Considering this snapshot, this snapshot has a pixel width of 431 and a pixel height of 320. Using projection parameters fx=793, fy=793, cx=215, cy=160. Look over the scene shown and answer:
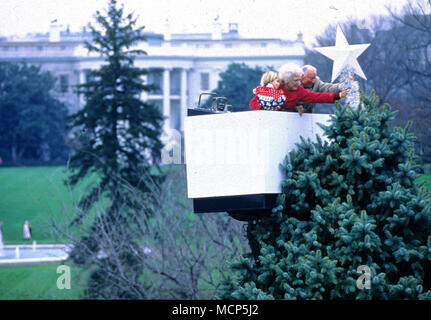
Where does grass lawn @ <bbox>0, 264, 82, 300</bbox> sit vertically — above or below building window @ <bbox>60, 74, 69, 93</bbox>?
below

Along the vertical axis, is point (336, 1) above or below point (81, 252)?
above

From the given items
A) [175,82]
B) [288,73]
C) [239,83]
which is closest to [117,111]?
[239,83]

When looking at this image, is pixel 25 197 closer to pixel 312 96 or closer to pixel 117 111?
pixel 117 111

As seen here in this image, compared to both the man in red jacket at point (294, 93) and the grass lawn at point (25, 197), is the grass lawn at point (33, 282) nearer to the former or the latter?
the grass lawn at point (25, 197)

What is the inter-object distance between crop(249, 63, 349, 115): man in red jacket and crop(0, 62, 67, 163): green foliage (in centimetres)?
4876

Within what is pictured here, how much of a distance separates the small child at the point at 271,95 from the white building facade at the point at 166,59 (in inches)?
983

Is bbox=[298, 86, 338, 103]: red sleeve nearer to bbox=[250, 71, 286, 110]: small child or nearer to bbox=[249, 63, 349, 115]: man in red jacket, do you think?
bbox=[249, 63, 349, 115]: man in red jacket

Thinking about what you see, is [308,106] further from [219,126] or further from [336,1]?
[336,1]

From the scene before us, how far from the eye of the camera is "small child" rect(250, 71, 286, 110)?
7.28 metres

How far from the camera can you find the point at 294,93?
24.1ft

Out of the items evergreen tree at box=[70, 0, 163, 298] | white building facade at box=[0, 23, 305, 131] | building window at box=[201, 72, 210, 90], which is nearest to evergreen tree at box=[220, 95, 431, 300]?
evergreen tree at box=[70, 0, 163, 298]

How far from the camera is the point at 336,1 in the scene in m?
17.0
